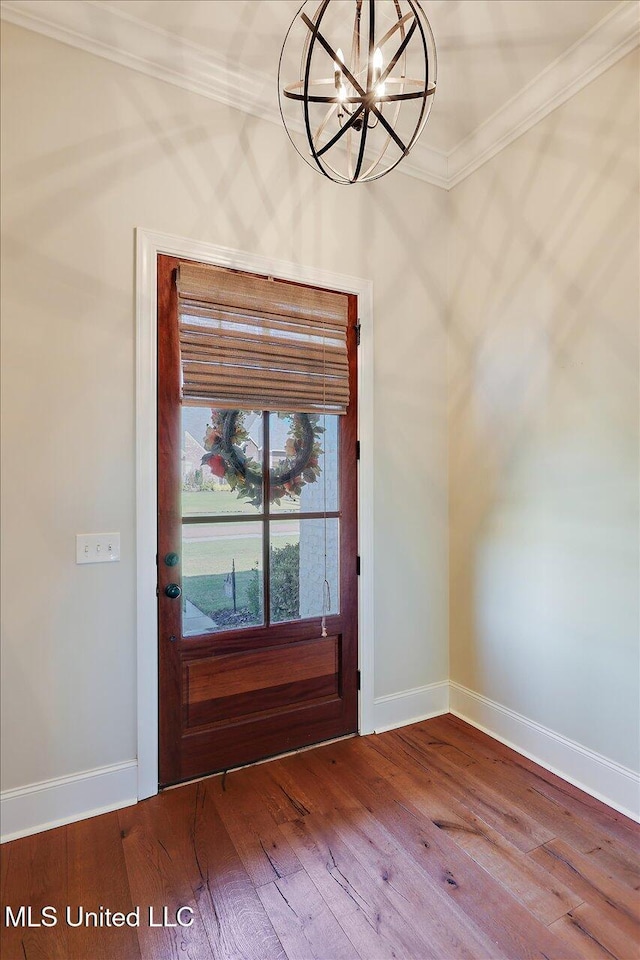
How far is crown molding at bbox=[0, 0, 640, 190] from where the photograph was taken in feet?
6.12

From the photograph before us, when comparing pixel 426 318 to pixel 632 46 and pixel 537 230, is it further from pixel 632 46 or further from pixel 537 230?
pixel 632 46

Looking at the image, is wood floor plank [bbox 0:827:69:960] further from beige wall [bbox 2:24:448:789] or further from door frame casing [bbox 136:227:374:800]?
door frame casing [bbox 136:227:374:800]

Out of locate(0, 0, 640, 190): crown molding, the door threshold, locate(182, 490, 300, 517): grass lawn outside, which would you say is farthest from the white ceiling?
the door threshold

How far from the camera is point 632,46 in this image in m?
1.92

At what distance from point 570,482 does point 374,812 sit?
62.2 inches

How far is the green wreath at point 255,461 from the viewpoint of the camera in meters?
2.21

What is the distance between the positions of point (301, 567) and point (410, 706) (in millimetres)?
1022

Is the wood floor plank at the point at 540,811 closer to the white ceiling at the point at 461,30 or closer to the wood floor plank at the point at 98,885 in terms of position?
the wood floor plank at the point at 98,885

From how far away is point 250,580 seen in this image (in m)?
2.28

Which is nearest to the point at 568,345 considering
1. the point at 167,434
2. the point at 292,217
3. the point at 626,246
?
the point at 626,246

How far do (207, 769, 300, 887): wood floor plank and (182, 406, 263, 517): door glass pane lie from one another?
1.15 m

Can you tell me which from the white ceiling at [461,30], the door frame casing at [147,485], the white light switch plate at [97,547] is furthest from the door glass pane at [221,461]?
the white ceiling at [461,30]

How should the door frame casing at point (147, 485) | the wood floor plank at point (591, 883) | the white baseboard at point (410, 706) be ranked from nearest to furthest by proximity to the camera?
the wood floor plank at point (591, 883), the door frame casing at point (147, 485), the white baseboard at point (410, 706)

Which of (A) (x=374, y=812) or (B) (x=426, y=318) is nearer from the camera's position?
(A) (x=374, y=812)
